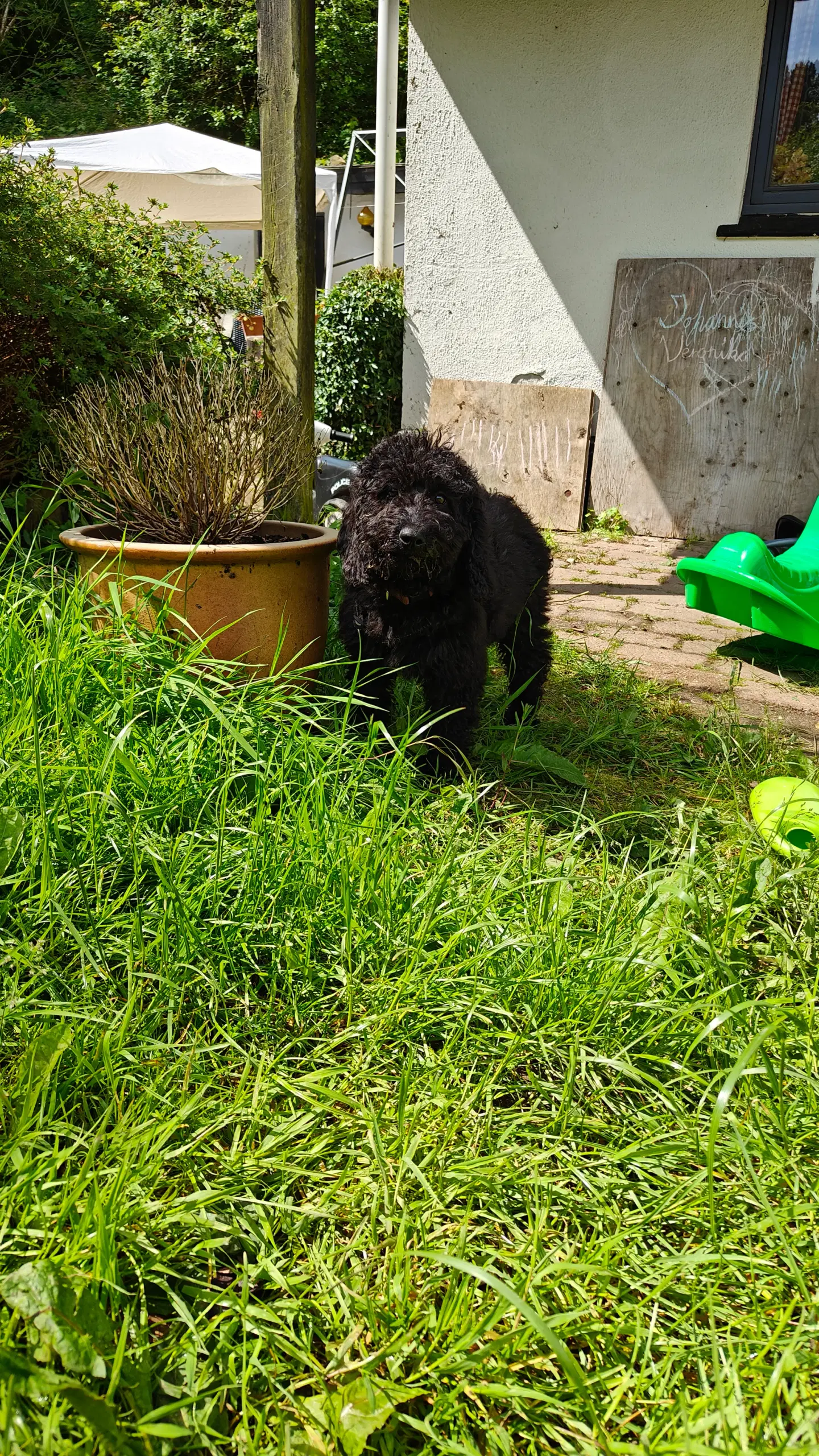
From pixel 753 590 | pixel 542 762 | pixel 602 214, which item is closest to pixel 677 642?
pixel 753 590

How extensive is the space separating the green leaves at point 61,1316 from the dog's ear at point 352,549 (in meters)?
2.08

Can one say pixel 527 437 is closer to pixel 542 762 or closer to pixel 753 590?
pixel 753 590

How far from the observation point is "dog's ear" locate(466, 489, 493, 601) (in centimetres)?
304

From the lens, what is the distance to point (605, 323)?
741 cm

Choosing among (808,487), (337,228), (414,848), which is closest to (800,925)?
(414,848)

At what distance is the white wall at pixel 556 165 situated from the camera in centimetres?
670

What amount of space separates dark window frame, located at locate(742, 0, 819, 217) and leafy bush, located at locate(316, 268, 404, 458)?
365 centimetres

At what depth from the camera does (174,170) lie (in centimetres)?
1203

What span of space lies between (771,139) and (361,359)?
13.3ft

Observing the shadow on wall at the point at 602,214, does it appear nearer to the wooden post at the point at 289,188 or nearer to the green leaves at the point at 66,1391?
the wooden post at the point at 289,188

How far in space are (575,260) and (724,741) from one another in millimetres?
5245

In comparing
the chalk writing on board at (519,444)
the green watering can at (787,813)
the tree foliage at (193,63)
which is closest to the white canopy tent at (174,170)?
the chalk writing on board at (519,444)

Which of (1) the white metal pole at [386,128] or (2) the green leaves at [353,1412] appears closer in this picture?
(2) the green leaves at [353,1412]

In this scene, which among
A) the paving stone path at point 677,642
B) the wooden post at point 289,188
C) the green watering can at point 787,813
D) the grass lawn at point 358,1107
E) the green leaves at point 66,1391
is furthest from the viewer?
the paving stone path at point 677,642
